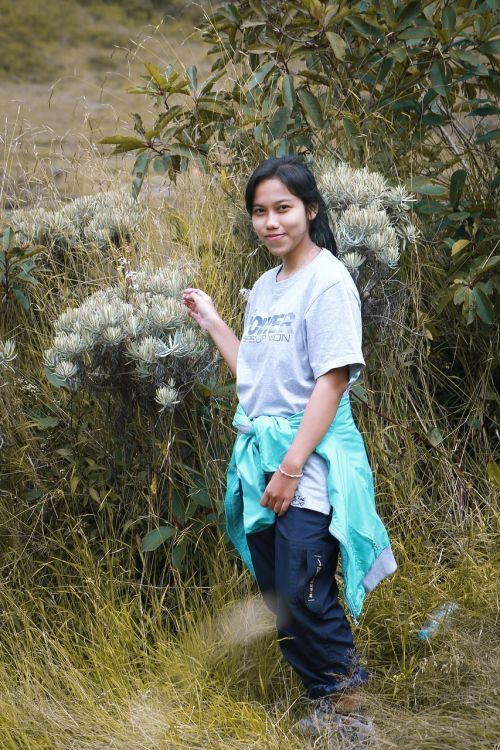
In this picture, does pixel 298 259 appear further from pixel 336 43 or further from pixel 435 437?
pixel 336 43

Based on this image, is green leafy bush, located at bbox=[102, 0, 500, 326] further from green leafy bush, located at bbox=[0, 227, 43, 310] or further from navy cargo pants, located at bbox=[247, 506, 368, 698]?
navy cargo pants, located at bbox=[247, 506, 368, 698]

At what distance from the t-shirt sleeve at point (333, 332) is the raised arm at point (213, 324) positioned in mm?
416

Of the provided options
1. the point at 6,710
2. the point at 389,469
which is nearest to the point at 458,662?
the point at 389,469

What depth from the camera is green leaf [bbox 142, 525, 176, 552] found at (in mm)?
2725

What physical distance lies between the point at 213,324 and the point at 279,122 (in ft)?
3.31

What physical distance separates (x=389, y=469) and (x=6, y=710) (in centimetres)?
144

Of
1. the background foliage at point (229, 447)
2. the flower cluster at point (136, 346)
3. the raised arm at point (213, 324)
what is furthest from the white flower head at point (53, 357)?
the raised arm at point (213, 324)

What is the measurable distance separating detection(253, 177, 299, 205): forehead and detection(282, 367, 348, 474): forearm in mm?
486

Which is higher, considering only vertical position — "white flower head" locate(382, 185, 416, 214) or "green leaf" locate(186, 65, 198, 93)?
"green leaf" locate(186, 65, 198, 93)

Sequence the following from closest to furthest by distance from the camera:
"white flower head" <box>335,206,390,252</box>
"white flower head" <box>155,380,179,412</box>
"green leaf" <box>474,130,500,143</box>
Result: "white flower head" <box>155,380,179,412</box> < "white flower head" <box>335,206,390,252</box> < "green leaf" <box>474,130,500,143</box>

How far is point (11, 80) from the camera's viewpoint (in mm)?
5465

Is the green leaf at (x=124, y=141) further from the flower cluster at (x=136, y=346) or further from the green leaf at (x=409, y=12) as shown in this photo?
the green leaf at (x=409, y=12)

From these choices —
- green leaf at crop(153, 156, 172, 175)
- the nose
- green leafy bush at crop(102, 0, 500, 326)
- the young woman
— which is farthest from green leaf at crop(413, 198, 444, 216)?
the nose

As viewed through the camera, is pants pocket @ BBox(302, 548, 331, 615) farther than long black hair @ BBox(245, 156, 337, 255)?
No
